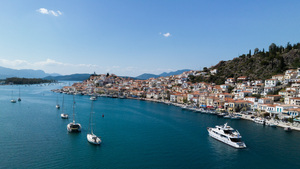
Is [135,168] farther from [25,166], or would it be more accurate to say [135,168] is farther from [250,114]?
[250,114]

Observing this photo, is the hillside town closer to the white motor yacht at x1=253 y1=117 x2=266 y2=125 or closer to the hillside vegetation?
the white motor yacht at x1=253 y1=117 x2=266 y2=125

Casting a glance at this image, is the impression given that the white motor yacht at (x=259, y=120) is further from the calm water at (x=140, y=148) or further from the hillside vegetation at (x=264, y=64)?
the hillside vegetation at (x=264, y=64)

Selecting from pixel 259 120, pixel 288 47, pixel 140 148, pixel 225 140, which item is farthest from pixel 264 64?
pixel 140 148

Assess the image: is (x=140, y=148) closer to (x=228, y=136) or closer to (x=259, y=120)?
(x=228, y=136)

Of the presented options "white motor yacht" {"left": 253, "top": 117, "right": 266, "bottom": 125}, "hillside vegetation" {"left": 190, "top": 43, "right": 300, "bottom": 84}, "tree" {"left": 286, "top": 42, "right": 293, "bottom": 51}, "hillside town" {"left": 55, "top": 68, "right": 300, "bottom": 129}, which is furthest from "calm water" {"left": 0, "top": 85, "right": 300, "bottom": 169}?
"tree" {"left": 286, "top": 42, "right": 293, "bottom": 51}

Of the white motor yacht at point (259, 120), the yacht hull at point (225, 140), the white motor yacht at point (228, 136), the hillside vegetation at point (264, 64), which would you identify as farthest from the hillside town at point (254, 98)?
the yacht hull at point (225, 140)

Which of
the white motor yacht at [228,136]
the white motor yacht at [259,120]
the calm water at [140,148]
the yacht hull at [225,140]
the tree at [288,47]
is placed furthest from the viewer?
the tree at [288,47]
